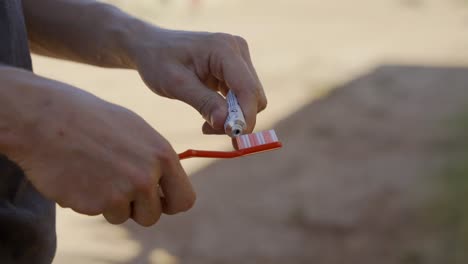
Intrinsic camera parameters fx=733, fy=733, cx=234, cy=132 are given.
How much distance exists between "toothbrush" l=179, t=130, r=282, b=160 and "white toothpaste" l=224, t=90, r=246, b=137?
0.05 feet

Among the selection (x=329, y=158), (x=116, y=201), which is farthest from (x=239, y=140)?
(x=329, y=158)

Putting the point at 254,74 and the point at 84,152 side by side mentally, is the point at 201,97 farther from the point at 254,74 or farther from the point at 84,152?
the point at 84,152

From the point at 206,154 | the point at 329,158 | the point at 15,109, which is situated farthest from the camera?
the point at 329,158

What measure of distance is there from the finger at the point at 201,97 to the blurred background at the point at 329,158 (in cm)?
167

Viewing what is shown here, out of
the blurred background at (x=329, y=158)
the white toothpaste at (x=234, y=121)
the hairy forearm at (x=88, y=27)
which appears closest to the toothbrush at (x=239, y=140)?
the white toothpaste at (x=234, y=121)

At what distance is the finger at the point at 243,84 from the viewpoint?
104 cm

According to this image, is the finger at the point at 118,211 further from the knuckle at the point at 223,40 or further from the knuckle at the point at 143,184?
the knuckle at the point at 223,40

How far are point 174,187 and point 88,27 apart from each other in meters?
0.44

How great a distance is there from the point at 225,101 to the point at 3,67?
352mm

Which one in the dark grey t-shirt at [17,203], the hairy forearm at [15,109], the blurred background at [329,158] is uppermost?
the hairy forearm at [15,109]

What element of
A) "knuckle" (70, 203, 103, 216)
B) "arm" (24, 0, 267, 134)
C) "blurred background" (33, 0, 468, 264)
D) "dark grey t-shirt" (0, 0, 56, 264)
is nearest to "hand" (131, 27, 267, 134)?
"arm" (24, 0, 267, 134)

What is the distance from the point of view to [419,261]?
262cm

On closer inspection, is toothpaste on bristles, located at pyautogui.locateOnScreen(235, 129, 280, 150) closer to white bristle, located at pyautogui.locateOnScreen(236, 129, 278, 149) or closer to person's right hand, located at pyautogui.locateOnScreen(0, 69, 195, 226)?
white bristle, located at pyautogui.locateOnScreen(236, 129, 278, 149)

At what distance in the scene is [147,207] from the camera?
2.67 ft
